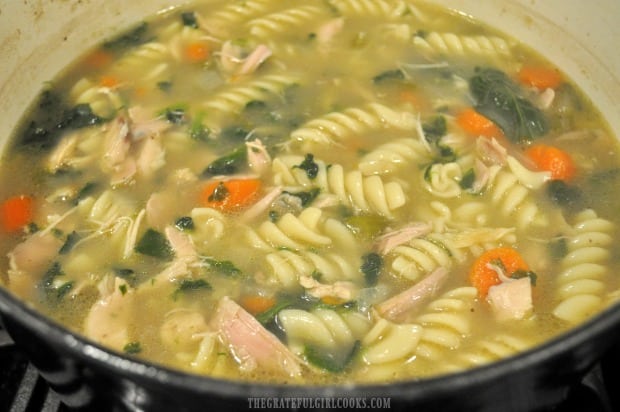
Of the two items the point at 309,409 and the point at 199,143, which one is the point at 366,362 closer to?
the point at 309,409

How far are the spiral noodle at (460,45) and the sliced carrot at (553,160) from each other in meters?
0.82

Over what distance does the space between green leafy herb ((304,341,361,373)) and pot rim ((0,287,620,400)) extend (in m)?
0.79

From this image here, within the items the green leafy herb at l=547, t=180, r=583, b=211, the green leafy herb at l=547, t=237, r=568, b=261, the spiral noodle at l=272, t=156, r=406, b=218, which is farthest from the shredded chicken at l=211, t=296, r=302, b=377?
the green leafy herb at l=547, t=180, r=583, b=211

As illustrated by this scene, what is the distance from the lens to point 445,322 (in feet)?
8.46

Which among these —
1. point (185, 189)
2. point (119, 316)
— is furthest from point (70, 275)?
point (185, 189)

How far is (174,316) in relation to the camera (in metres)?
2.65

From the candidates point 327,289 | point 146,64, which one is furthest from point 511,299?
point 146,64

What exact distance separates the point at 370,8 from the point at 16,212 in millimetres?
2334

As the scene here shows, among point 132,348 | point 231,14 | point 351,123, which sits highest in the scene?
point 231,14

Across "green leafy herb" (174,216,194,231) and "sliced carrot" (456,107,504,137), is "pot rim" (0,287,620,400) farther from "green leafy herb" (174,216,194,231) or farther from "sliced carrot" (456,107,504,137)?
"sliced carrot" (456,107,504,137)

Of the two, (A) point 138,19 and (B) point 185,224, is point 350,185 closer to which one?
(B) point 185,224

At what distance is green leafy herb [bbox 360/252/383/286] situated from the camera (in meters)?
2.80

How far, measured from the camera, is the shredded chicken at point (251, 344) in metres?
2.45

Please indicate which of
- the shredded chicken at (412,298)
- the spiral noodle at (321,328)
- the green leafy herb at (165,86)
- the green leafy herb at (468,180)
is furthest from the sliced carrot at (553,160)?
the green leafy herb at (165,86)
